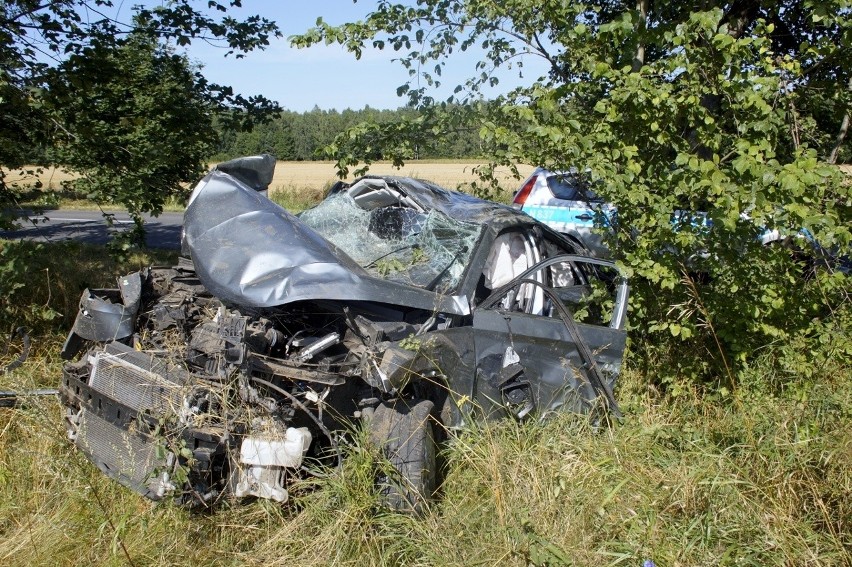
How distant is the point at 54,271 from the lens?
718 cm

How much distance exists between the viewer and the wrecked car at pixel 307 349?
3217 millimetres

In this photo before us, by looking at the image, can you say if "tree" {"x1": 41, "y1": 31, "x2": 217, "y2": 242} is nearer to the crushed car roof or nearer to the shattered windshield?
the shattered windshield

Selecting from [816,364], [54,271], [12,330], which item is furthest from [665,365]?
[54,271]

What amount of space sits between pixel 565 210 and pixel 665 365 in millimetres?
4028

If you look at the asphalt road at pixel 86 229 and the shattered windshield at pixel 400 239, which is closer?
the shattered windshield at pixel 400 239

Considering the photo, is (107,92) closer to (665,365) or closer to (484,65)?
(484,65)

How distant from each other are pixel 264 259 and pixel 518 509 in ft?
5.88

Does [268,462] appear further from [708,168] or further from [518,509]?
[708,168]

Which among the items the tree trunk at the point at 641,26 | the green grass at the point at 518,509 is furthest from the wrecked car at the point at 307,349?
the tree trunk at the point at 641,26

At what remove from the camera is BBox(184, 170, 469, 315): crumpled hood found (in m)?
3.52

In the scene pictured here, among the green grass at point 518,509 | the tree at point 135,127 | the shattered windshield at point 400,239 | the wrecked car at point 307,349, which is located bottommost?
the green grass at point 518,509

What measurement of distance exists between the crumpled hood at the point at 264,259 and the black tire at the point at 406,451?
0.58 meters

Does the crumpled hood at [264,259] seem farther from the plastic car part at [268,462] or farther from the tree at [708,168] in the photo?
the tree at [708,168]

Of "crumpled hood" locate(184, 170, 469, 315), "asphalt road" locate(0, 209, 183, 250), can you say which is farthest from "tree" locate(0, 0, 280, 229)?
"asphalt road" locate(0, 209, 183, 250)
